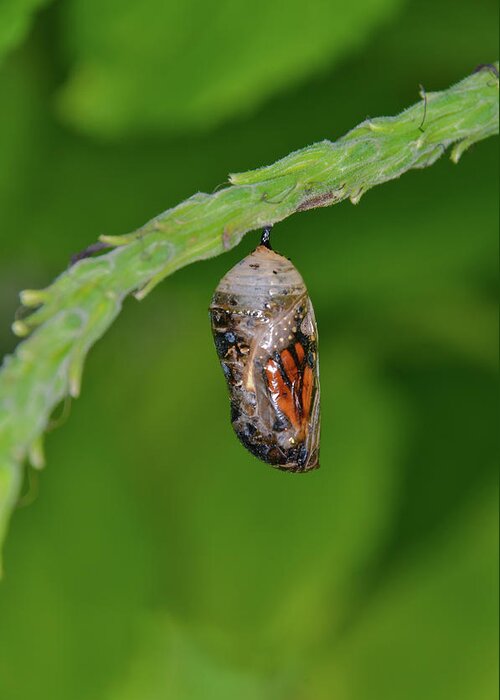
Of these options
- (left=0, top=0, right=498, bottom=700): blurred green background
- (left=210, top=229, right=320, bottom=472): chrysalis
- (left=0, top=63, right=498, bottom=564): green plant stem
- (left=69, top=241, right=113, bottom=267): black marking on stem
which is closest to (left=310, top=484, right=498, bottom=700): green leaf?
(left=0, top=0, right=498, bottom=700): blurred green background

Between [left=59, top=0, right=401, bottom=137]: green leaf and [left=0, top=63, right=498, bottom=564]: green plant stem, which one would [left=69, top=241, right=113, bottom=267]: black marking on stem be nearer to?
[left=0, top=63, right=498, bottom=564]: green plant stem

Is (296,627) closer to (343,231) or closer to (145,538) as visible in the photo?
(145,538)

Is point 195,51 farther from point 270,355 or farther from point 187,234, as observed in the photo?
point 187,234

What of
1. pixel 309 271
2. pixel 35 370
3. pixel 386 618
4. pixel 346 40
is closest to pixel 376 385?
pixel 309 271

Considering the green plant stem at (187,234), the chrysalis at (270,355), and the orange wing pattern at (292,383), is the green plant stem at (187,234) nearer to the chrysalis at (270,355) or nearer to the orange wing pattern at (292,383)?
the chrysalis at (270,355)

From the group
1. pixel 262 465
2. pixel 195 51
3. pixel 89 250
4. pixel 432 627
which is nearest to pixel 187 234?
pixel 89 250
